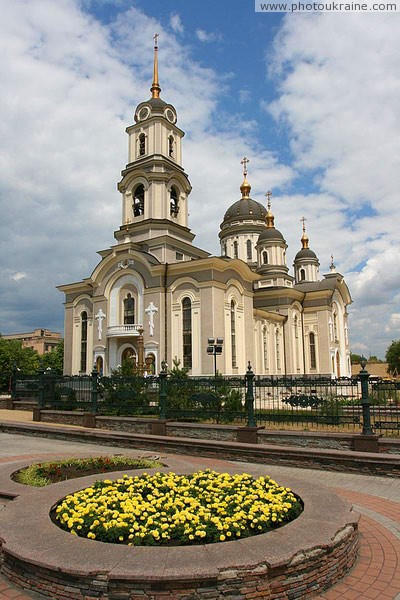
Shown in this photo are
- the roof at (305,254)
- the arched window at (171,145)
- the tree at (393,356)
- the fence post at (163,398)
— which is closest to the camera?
the fence post at (163,398)

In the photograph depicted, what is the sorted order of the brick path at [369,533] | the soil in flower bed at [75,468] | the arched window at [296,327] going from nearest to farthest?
1. the brick path at [369,533]
2. the soil in flower bed at [75,468]
3. the arched window at [296,327]

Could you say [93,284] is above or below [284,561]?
above

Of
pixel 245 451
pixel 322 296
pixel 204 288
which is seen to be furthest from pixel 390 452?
pixel 322 296

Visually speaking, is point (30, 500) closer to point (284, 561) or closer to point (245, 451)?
point (284, 561)

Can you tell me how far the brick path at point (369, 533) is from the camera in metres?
3.80

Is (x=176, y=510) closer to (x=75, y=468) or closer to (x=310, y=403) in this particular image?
(x=75, y=468)

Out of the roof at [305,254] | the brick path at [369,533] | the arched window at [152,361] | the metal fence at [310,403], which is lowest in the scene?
the brick path at [369,533]

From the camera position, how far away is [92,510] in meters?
4.52

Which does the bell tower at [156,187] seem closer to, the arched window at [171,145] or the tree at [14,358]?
the arched window at [171,145]

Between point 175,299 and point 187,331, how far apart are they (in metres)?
2.05

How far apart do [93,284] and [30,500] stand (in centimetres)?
2588

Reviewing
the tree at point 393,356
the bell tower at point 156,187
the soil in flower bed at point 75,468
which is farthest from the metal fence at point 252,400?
the tree at point 393,356

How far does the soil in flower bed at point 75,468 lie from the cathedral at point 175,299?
14.4 m

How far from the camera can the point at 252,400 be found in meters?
11.0
